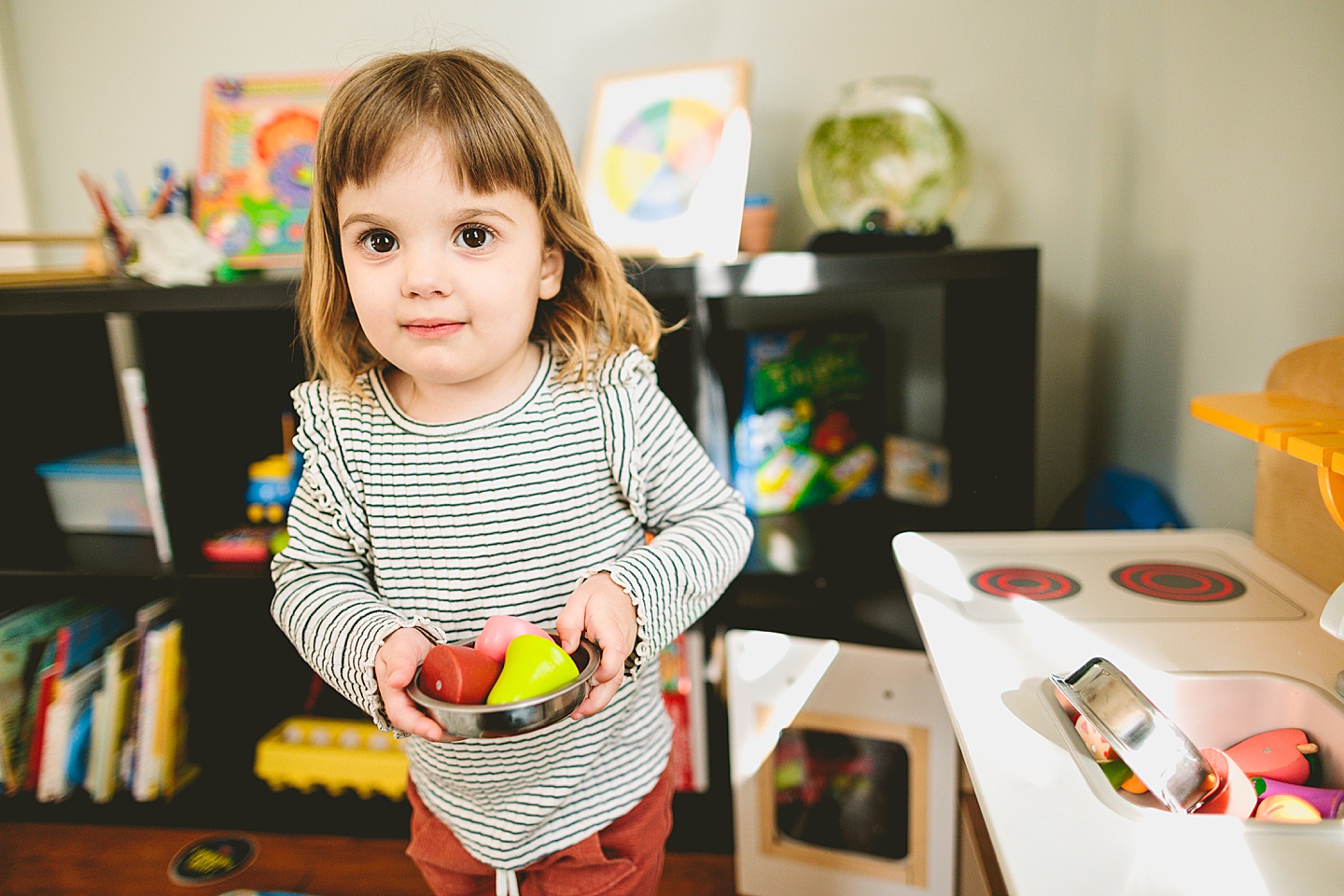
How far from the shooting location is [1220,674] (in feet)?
2.30

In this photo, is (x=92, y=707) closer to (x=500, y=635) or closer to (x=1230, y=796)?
(x=500, y=635)

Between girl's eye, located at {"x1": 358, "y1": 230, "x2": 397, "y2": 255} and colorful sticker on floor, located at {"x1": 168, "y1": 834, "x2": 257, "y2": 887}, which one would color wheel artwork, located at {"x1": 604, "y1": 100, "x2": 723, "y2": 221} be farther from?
colorful sticker on floor, located at {"x1": 168, "y1": 834, "x2": 257, "y2": 887}

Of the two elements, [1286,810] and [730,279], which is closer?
[1286,810]

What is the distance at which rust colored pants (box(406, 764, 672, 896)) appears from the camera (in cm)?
83

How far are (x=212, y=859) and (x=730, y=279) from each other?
4.39 feet

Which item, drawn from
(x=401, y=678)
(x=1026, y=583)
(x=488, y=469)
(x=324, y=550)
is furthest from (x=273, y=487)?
(x=1026, y=583)

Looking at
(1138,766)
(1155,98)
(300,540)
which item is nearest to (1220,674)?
(1138,766)

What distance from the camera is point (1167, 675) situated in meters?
0.70

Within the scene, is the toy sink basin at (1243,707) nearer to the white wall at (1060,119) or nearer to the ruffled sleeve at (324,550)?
the white wall at (1060,119)

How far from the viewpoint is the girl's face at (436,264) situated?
68cm

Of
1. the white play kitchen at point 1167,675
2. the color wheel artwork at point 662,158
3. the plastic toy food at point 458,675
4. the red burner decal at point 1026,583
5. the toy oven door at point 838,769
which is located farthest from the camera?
the color wheel artwork at point 662,158

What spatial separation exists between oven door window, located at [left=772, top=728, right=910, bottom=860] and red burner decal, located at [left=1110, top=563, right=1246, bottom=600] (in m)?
0.44

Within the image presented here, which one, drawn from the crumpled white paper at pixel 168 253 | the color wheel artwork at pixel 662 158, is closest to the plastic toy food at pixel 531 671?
the color wheel artwork at pixel 662 158

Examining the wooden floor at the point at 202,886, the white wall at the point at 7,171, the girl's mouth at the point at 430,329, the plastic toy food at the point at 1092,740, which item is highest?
the white wall at the point at 7,171
